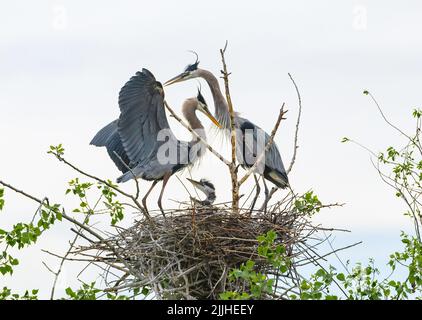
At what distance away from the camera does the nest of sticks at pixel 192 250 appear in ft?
21.3

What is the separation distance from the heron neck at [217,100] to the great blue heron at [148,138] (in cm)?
131

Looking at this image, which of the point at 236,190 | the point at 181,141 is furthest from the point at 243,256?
the point at 181,141

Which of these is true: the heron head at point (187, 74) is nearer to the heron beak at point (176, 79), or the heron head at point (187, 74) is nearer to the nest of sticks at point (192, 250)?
the heron beak at point (176, 79)

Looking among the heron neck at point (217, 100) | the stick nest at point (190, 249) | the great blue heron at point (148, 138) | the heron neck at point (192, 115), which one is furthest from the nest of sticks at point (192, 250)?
the heron neck at point (217, 100)

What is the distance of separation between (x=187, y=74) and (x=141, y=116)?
1.95m

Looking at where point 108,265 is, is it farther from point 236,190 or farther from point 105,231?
point 236,190

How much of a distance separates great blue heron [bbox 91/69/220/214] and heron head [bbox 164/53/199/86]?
4.27 ft

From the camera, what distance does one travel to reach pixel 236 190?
742 cm

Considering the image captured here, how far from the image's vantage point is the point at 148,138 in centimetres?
821

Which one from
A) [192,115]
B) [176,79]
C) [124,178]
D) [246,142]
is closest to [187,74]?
[176,79]

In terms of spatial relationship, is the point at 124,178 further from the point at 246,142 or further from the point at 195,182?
the point at 246,142

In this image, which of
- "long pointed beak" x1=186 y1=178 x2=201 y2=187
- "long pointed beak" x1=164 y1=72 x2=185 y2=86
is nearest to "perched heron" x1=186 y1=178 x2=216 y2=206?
"long pointed beak" x1=186 y1=178 x2=201 y2=187

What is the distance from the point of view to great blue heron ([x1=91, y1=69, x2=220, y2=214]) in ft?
26.0
